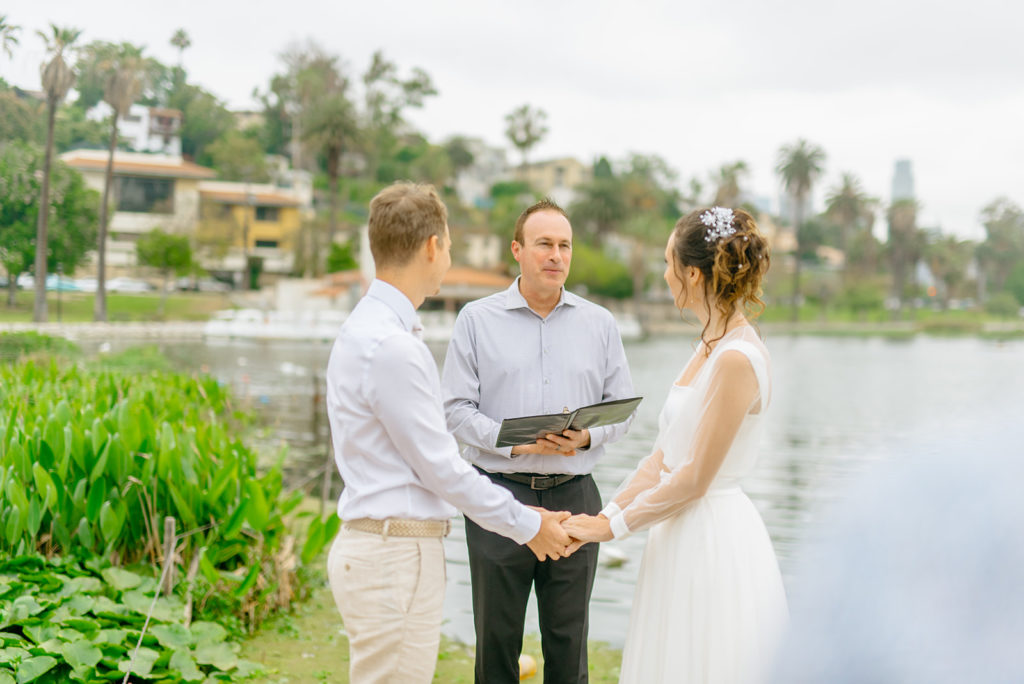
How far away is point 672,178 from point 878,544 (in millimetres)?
88853

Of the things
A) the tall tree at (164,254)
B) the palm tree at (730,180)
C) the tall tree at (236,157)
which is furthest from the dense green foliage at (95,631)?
the palm tree at (730,180)

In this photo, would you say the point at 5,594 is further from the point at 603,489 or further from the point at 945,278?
the point at 945,278

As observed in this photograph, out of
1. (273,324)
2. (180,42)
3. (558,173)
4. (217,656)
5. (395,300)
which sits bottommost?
(217,656)

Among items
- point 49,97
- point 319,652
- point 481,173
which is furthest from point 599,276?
point 319,652

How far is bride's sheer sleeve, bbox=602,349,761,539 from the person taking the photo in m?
2.30

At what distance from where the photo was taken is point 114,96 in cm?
839

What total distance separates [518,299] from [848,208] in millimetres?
68698

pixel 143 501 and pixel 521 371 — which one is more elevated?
pixel 521 371

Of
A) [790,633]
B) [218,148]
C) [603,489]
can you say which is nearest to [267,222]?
[218,148]

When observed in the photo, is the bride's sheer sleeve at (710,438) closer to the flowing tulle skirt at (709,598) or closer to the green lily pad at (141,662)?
the flowing tulle skirt at (709,598)

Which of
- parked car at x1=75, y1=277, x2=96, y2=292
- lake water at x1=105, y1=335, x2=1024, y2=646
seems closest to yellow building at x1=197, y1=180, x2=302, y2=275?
lake water at x1=105, y1=335, x2=1024, y2=646

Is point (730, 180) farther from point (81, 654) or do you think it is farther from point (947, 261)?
point (81, 654)

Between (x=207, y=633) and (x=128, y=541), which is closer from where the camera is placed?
Answer: (x=207, y=633)

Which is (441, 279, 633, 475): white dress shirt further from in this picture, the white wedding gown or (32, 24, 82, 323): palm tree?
(32, 24, 82, 323): palm tree
